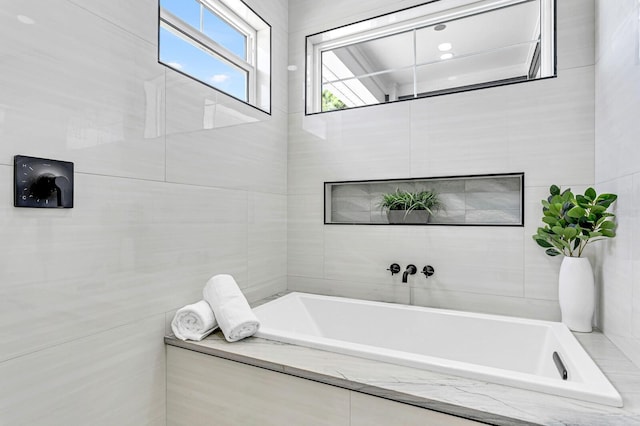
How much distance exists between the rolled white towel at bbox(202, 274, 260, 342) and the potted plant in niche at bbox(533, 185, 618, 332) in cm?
147

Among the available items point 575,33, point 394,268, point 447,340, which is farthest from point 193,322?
point 575,33

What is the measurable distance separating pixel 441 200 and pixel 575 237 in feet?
2.62

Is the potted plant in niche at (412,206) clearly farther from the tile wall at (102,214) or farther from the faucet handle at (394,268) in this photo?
the tile wall at (102,214)

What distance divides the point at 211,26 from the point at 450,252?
195cm

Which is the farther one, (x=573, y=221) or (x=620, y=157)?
(x=573, y=221)

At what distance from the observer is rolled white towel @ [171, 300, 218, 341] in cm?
161

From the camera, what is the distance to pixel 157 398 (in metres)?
1.62

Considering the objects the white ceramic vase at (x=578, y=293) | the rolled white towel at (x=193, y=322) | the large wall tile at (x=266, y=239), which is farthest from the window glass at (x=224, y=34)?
the white ceramic vase at (x=578, y=293)

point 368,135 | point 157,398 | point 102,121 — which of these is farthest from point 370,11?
point 157,398

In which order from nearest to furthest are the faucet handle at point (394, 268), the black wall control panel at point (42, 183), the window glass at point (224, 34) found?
the black wall control panel at point (42, 183)
the window glass at point (224, 34)
the faucet handle at point (394, 268)

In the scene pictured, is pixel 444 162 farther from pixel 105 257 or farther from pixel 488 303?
pixel 105 257

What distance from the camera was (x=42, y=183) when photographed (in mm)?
1202

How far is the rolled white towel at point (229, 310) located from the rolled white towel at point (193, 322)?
0.14ft

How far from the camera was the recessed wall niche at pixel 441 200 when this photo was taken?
212 centimetres
